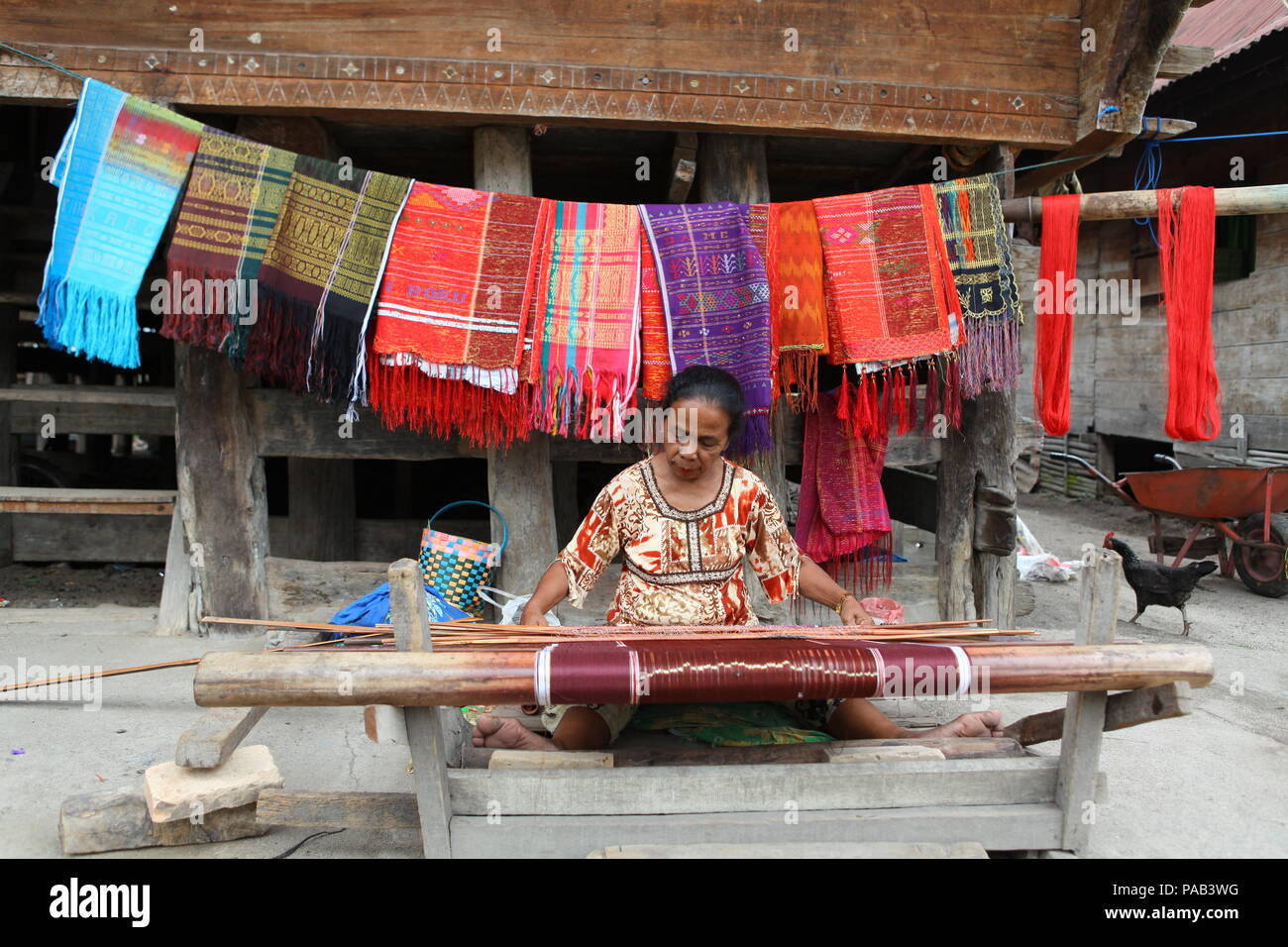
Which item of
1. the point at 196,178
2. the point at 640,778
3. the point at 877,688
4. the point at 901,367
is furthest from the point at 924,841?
the point at 196,178

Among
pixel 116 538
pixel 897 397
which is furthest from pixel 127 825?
pixel 116 538

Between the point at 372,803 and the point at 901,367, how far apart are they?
2886 millimetres

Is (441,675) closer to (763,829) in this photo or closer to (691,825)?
(691,825)

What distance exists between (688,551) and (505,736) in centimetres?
84

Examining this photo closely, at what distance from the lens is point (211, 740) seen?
257 cm

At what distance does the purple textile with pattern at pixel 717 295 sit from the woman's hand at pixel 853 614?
117cm

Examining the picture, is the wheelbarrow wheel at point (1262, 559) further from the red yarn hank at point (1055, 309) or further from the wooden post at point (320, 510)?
the wooden post at point (320, 510)

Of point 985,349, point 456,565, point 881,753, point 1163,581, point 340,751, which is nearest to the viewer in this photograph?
point 881,753

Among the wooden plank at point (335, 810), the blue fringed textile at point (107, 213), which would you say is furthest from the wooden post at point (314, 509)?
the wooden plank at point (335, 810)

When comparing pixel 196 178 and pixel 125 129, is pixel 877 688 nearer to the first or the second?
pixel 196 178

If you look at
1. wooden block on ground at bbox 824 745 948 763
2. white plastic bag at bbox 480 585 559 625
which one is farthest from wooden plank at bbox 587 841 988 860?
white plastic bag at bbox 480 585 559 625

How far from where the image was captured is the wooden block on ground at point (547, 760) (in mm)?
2627

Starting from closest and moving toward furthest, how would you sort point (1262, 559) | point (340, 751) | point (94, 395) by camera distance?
point (340, 751), point (94, 395), point (1262, 559)

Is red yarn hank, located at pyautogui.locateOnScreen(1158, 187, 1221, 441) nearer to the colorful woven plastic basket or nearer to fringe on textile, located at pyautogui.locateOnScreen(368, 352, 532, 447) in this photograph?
fringe on textile, located at pyautogui.locateOnScreen(368, 352, 532, 447)
